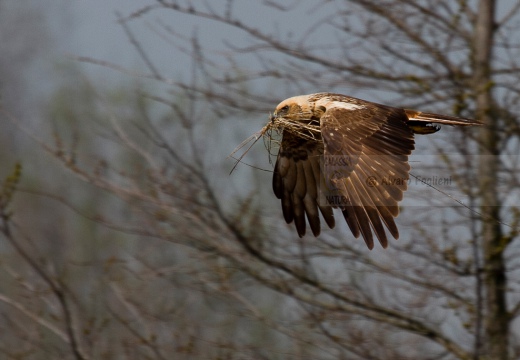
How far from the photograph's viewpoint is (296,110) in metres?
5.47

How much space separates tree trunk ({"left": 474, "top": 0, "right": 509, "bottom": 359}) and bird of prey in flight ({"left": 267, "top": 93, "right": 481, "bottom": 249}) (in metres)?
0.78

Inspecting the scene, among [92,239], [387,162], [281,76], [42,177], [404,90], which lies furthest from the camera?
[42,177]

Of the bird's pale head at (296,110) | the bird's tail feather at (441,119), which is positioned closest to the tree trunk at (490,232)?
the bird's tail feather at (441,119)

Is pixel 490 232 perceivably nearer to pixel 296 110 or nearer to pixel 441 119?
pixel 441 119

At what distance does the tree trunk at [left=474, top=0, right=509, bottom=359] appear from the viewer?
6098mm

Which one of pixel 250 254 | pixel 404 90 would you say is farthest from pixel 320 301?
pixel 404 90

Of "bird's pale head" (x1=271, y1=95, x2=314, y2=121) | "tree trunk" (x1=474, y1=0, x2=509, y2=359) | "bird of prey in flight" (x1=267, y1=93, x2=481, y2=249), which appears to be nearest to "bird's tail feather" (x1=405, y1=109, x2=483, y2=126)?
"bird of prey in flight" (x1=267, y1=93, x2=481, y2=249)

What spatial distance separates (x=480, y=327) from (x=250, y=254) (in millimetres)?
1591

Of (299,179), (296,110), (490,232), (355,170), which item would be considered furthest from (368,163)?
(490,232)

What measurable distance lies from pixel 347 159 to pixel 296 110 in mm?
761

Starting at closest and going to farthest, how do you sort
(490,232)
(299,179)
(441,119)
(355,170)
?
(355,170) < (441,119) < (299,179) < (490,232)

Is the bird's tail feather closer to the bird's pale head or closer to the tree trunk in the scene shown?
the bird's pale head

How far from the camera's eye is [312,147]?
575 centimetres

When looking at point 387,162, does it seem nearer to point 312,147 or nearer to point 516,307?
point 312,147
